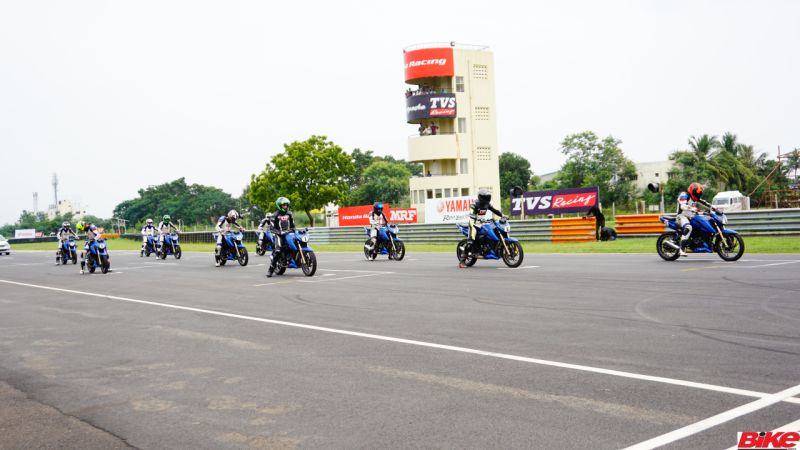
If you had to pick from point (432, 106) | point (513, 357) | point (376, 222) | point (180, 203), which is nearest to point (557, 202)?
point (376, 222)

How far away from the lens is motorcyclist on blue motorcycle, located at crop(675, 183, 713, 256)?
16.9m

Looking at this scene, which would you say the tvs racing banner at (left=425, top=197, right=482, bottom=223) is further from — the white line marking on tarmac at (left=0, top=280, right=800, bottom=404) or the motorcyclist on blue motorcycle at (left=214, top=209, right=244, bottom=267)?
the white line marking on tarmac at (left=0, top=280, right=800, bottom=404)

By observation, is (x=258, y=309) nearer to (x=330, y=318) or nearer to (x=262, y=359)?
(x=330, y=318)

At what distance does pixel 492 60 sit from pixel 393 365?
237 ft

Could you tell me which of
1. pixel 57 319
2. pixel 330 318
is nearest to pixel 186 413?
pixel 330 318

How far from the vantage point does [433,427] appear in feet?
15.6

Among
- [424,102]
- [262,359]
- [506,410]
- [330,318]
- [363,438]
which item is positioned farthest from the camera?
[424,102]

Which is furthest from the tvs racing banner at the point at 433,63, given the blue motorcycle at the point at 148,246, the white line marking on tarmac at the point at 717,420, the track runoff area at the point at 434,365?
the white line marking on tarmac at the point at 717,420

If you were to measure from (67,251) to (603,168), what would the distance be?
64044 mm

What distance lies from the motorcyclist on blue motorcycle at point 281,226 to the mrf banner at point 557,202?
60.2 feet

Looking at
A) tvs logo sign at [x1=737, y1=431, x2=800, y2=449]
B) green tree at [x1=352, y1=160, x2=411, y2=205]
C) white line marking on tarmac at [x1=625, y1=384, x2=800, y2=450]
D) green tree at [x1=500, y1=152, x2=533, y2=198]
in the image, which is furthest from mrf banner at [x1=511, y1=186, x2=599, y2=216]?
green tree at [x1=352, y1=160, x2=411, y2=205]

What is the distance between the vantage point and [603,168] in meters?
82.9

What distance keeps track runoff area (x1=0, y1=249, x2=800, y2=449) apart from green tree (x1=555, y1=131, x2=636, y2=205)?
233 ft

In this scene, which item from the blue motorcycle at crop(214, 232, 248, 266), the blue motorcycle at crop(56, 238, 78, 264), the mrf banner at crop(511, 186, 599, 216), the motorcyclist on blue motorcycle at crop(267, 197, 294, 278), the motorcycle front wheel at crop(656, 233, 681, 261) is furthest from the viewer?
the mrf banner at crop(511, 186, 599, 216)
